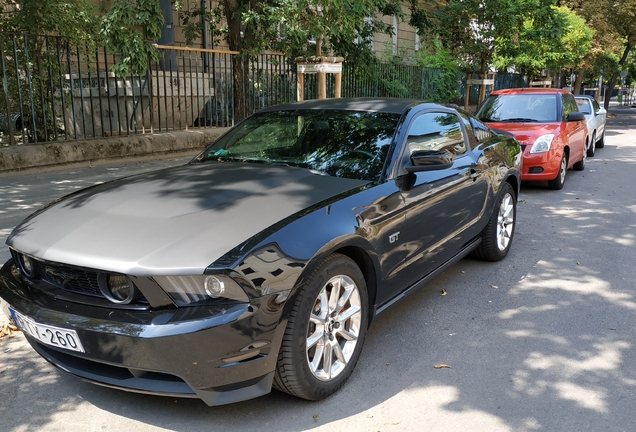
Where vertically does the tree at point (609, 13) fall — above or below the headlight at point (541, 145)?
above

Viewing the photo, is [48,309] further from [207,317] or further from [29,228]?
[207,317]

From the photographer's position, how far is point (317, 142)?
4250 millimetres

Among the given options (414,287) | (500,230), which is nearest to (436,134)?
(414,287)

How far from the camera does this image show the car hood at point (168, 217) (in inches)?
110

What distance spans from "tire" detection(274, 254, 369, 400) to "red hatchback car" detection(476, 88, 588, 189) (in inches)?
272

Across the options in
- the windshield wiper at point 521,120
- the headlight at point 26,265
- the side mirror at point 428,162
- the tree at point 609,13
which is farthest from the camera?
the tree at point 609,13

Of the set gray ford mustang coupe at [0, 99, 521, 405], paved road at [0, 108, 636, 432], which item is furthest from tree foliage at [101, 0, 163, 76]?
gray ford mustang coupe at [0, 99, 521, 405]

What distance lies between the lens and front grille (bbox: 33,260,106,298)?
2.91 m

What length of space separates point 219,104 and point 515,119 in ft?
19.9

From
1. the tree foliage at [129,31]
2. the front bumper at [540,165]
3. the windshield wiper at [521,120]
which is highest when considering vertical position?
the tree foliage at [129,31]

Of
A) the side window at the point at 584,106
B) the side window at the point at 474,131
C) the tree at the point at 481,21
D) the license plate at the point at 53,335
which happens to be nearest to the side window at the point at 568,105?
the side window at the point at 584,106

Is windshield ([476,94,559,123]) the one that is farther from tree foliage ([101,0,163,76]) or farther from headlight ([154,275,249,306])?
headlight ([154,275,249,306])

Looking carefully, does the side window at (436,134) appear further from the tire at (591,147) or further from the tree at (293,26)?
the tire at (591,147)

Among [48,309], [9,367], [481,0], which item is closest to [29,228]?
[48,309]
